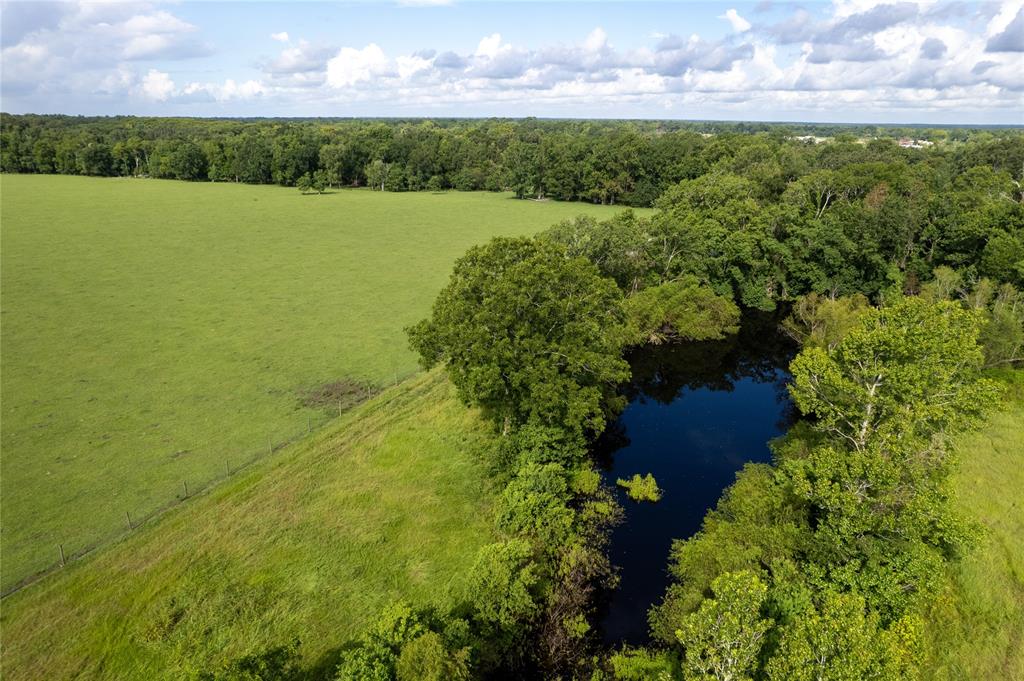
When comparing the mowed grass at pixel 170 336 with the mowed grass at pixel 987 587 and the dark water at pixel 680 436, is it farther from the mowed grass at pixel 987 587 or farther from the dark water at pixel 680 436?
the mowed grass at pixel 987 587

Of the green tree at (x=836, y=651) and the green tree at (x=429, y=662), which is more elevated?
the green tree at (x=836, y=651)

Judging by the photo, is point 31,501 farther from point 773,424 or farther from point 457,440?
point 773,424

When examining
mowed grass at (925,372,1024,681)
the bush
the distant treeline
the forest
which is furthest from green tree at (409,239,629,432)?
the distant treeline

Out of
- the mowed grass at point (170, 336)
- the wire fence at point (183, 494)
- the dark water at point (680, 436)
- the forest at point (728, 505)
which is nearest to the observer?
the forest at point (728, 505)

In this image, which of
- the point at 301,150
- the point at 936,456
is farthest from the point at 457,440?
the point at 301,150

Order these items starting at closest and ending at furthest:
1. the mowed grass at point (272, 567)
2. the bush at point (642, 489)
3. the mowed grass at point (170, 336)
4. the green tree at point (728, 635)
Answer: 1. the green tree at point (728, 635)
2. the mowed grass at point (272, 567)
3. the mowed grass at point (170, 336)
4. the bush at point (642, 489)

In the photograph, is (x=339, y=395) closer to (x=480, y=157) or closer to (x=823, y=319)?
(x=823, y=319)

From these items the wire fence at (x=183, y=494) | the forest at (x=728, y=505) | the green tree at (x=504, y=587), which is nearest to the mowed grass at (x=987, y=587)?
the forest at (x=728, y=505)
